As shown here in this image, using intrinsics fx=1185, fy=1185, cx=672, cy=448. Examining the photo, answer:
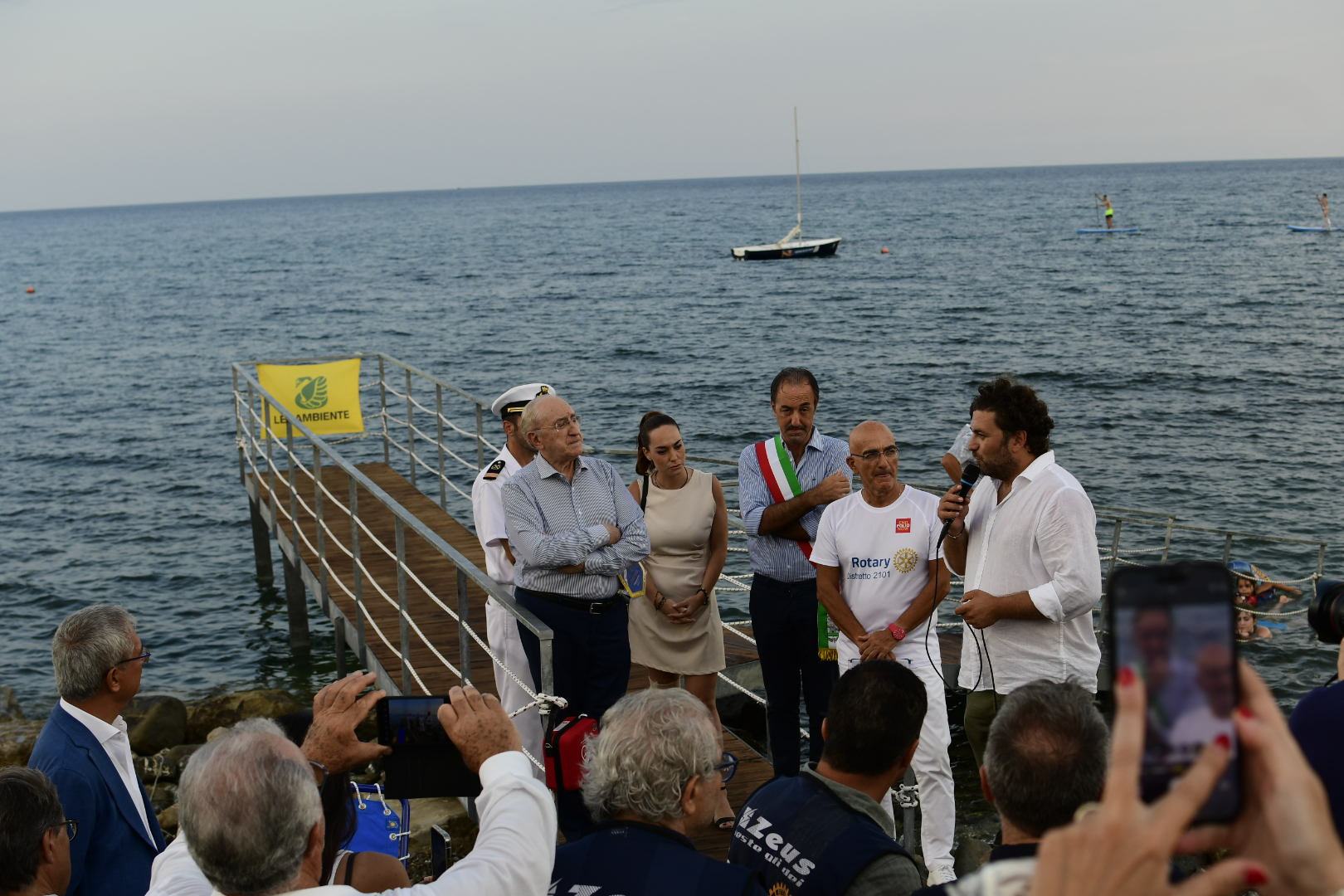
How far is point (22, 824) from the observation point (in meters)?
2.80

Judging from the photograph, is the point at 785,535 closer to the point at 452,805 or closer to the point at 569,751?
the point at 569,751

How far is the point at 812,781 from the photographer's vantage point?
2.74 m

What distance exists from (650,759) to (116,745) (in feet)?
6.28

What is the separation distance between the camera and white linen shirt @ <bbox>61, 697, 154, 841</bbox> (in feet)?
11.3

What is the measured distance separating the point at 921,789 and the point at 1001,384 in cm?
163

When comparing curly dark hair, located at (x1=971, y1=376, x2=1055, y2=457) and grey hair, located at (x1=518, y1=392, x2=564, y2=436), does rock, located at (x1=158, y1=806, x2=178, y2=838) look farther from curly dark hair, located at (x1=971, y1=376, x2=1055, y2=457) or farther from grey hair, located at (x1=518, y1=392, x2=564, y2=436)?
curly dark hair, located at (x1=971, y1=376, x2=1055, y2=457)

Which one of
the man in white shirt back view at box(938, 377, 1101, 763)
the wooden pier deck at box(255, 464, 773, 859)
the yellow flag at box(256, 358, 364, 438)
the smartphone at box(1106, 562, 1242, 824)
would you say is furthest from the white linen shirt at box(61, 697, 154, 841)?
the yellow flag at box(256, 358, 364, 438)

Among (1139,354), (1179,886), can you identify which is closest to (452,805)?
(1179,886)

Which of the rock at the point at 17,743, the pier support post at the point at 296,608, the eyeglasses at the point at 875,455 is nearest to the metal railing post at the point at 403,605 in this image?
the eyeglasses at the point at 875,455

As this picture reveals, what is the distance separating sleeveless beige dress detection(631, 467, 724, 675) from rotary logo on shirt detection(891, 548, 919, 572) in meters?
0.98

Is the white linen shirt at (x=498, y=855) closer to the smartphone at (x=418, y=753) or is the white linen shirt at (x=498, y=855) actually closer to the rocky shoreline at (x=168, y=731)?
the smartphone at (x=418, y=753)

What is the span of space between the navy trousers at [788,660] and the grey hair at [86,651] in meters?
2.57

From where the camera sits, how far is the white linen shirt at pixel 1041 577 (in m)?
4.07

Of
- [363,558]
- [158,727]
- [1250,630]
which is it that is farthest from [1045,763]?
[1250,630]
